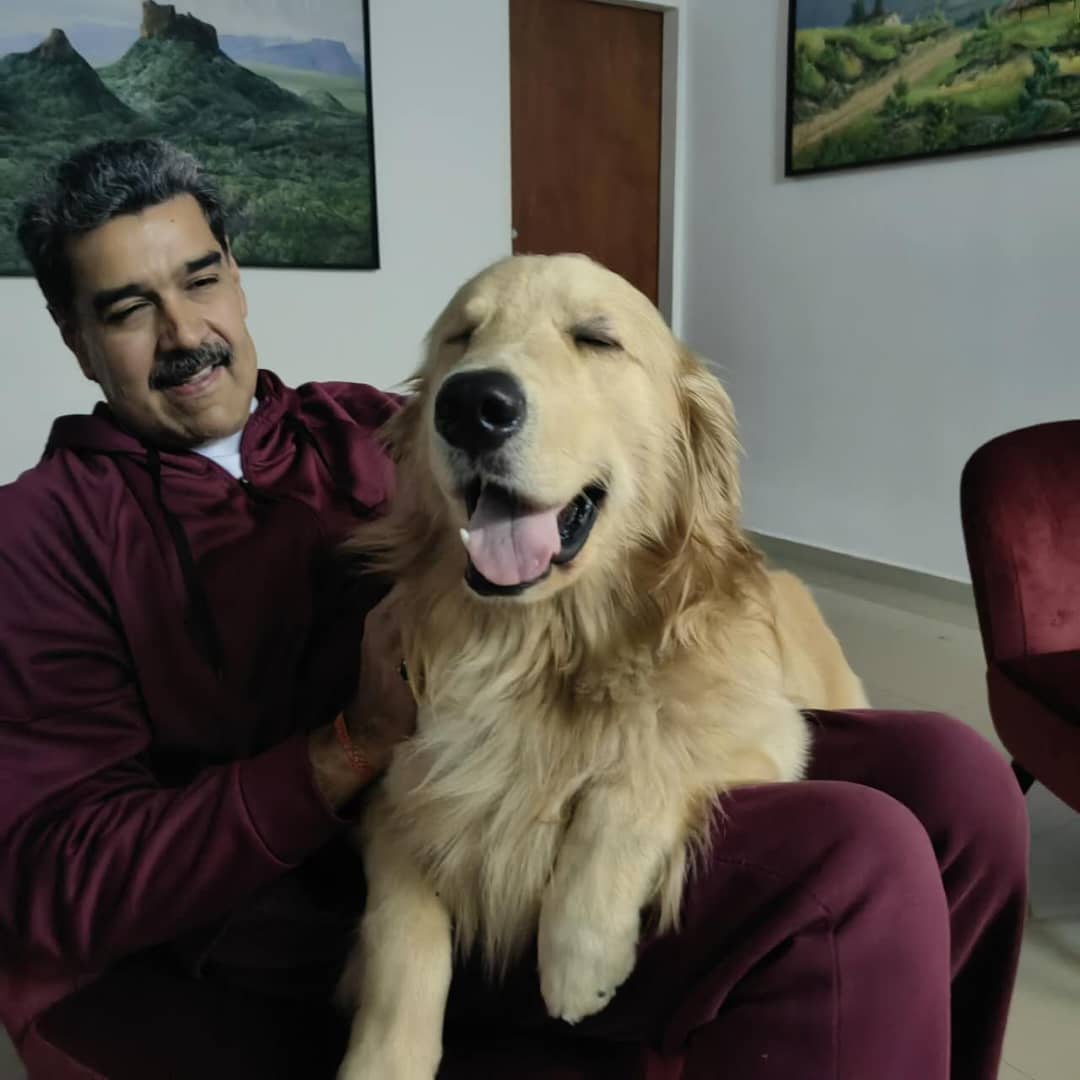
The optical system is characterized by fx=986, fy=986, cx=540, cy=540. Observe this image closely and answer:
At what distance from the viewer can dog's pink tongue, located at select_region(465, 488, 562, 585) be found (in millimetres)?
983

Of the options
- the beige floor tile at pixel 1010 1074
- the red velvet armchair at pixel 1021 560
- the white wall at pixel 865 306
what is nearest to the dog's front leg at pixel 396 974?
the beige floor tile at pixel 1010 1074

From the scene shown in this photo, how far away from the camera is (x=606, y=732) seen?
3.38 ft

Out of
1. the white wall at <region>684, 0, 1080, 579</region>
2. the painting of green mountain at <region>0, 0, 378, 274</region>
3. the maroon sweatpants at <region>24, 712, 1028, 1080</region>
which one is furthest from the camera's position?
the white wall at <region>684, 0, 1080, 579</region>

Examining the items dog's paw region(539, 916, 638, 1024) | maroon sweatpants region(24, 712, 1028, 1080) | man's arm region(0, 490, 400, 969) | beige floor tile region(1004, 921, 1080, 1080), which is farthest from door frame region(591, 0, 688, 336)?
dog's paw region(539, 916, 638, 1024)

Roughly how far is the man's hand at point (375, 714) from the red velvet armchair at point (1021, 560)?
4.08 ft

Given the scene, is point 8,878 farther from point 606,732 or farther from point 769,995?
point 769,995

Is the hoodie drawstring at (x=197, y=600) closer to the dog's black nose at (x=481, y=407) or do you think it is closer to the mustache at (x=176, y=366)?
the mustache at (x=176, y=366)

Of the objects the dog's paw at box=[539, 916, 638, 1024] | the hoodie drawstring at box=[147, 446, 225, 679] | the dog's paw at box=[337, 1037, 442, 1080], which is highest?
the hoodie drawstring at box=[147, 446, 225, 679]

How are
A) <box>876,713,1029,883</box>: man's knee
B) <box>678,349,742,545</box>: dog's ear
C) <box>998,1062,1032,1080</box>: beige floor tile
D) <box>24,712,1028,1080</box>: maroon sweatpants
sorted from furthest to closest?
<box>998,1062,1032,1080</box>: beige floor tile, <box>678,349,742,545</box>: dog's ear, <box>876,713,1029,883</box>: man's knee, <box>24,712,1028,1080</box>: maroon sweatpants

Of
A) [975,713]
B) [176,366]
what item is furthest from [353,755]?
[975,713]

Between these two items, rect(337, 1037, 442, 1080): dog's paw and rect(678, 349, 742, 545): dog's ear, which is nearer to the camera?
rect(337, 1037, 442, 1080): dog's paw

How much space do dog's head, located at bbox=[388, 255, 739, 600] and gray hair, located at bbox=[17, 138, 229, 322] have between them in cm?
37

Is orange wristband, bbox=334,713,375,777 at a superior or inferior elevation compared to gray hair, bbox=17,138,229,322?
inferior

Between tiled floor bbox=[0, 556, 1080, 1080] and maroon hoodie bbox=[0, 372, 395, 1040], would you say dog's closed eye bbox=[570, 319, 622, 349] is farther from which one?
tiled floor bbox=[0, 556, 1080, 1080]
